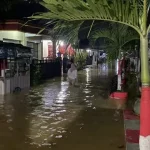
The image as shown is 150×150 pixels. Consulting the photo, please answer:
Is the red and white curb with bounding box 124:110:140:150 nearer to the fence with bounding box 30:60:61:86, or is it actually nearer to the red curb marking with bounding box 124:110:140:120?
the red curb marking with bounding box 124:110:140:120

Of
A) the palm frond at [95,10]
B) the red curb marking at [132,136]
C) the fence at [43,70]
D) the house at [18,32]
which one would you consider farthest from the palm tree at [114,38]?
the palm frond at [95,10]

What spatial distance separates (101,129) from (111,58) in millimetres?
5915

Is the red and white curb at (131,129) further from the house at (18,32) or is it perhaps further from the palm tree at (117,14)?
the house at (18,32)

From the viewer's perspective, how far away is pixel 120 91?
13.6 m

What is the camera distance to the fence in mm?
18352

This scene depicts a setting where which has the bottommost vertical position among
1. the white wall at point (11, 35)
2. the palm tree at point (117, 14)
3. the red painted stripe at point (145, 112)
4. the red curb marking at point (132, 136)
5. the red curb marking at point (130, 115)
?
the red curb marking at point (132, 136)

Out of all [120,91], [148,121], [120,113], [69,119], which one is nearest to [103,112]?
[120,113]

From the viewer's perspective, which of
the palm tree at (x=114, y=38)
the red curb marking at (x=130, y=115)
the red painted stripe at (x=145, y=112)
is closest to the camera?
the red painted stripe at (x=145, y=112)

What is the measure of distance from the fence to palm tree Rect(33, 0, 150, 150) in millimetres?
14078

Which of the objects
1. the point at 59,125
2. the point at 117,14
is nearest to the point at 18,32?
the point at 59,125

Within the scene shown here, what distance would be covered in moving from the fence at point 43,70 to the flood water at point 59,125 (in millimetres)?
5247

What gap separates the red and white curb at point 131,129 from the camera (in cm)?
663

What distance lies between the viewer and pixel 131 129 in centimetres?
788

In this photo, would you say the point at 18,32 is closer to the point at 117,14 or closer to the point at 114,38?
the point at 114,38
